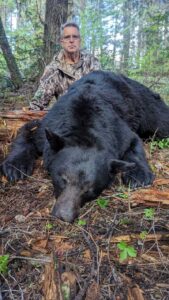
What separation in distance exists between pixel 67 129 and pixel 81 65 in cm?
281

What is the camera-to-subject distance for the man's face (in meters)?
5.81

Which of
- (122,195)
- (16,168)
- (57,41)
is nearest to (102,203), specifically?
(122,195)

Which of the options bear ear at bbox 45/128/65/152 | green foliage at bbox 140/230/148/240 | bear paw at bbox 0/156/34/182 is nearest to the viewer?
green foliage at bbox 140/230/148/240

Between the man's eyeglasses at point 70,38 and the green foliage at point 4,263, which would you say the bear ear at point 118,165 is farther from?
the man's eyeglasses at point 70,38

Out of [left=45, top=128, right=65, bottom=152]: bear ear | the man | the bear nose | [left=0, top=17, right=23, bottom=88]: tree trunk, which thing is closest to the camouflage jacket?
the man

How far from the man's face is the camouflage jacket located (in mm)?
233

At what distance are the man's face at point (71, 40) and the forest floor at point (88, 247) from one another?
3.13 m

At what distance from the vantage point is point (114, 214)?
2945 millimetres

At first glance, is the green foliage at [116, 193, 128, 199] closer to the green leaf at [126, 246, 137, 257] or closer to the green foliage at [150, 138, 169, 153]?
the green leaf at [126, 246, 137, 257]

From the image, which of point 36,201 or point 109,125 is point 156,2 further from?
point 36,201

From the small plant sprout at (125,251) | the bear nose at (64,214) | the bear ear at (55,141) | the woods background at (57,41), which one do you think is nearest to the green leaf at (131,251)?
the small plant sprout at (125,251)

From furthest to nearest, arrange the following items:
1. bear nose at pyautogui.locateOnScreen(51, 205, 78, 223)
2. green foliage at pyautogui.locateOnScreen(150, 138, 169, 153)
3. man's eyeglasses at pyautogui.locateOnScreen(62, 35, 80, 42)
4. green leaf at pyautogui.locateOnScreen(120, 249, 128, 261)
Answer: man's eyeglasses at pyautogui.locateOnScreen(62, 35, 80, 42) < green foliage at pyautogui.locateOnScreen(150, 138, 169, 153) < bear nose at pyautogui.locateOnScreen(51, 205, 78, 223) < green leaf at pyautogui.locateOnScreen(120, 249, 128, 261)

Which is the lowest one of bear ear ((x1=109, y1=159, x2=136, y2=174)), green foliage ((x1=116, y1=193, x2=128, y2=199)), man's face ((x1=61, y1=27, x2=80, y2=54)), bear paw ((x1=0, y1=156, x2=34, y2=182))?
green foliage ((x1=116, y1=193, x2=128, y2=199))

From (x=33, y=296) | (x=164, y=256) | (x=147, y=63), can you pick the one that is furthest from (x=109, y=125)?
(x=147, y=63)
